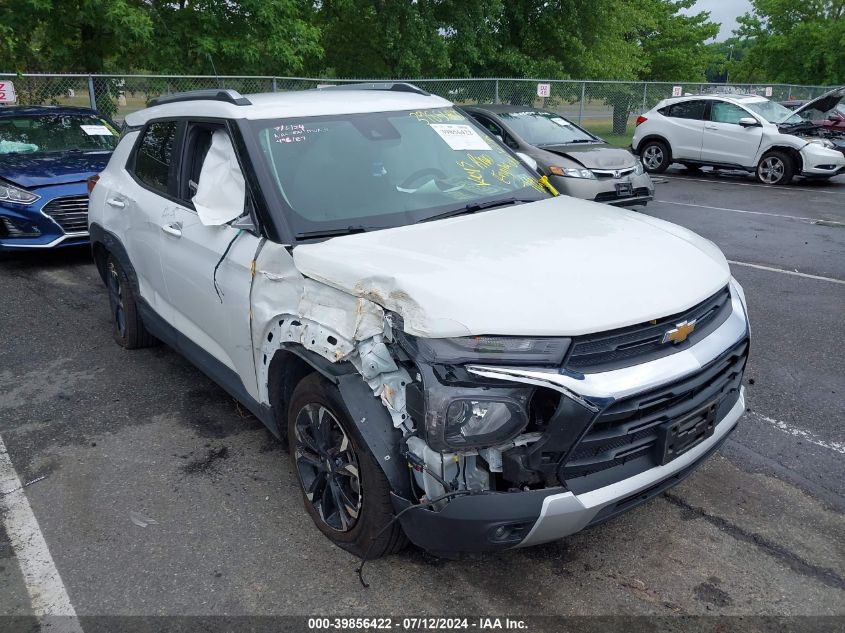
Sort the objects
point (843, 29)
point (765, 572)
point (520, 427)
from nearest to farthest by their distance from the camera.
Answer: point (520, 427) < point (765, 572) < point (843, 29)

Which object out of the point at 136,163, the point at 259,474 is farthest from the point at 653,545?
the point at 136,163

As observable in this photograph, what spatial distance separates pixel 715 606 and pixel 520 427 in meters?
1.16

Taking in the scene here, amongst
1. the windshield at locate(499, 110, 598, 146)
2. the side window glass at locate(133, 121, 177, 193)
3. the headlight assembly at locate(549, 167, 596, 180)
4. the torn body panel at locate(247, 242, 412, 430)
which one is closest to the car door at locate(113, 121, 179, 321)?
the side window glass at locate(133, 121, 177, 193)

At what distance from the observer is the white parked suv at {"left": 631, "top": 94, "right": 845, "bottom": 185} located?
13.6 meters

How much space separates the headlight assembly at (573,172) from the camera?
980cm

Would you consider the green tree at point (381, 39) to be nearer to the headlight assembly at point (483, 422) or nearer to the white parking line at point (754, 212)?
the white parking line at point (754, 212)

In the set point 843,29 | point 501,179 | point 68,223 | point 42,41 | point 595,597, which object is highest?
point 843,29

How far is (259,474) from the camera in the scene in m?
3.67

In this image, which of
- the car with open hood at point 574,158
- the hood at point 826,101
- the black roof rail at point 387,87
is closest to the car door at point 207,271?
the black roof rail at point 387,87

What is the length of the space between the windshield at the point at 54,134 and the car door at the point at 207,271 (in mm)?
5431

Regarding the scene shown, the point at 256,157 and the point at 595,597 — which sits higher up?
the point at 256,157

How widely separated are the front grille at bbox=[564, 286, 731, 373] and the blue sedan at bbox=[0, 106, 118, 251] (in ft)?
22.3

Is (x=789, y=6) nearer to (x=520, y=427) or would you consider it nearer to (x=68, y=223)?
(x=68, y=223)

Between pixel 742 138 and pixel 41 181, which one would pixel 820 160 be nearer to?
pixel 742 138
